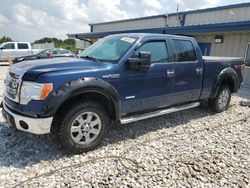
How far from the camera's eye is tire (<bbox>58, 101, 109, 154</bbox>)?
11.6 ft

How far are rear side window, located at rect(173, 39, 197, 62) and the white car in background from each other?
18354 millimetres

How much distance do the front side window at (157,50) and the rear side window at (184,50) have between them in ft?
1.17

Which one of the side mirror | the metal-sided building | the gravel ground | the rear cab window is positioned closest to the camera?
the gravel ground

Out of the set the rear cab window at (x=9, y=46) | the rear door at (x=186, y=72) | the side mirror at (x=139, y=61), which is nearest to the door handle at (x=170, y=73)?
the rear door at (x=186, y=72)

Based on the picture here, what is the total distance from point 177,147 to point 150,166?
2.86ft

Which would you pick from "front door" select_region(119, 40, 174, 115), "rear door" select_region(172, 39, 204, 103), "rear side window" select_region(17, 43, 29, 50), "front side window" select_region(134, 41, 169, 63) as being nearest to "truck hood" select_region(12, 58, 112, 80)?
"front door" select_region(119, 40, 174, 115)

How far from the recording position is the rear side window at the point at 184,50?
16.4 feet

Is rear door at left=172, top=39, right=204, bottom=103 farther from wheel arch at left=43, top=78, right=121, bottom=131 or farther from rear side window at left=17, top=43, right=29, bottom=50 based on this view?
rear side window at left=17, top=43, right=29, bottom=50

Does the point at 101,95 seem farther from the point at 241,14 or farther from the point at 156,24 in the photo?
the point at 156,24

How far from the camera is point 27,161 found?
3510 millimetres

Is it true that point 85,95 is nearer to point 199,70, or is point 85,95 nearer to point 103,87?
point 103,87

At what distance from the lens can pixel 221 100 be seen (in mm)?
6297

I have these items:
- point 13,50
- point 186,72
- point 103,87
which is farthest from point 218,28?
point 13,50

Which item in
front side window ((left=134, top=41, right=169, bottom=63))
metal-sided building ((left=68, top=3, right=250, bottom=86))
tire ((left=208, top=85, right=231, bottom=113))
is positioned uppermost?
metal-sided building ((left=68, top=3, right=250, bottom=86))
